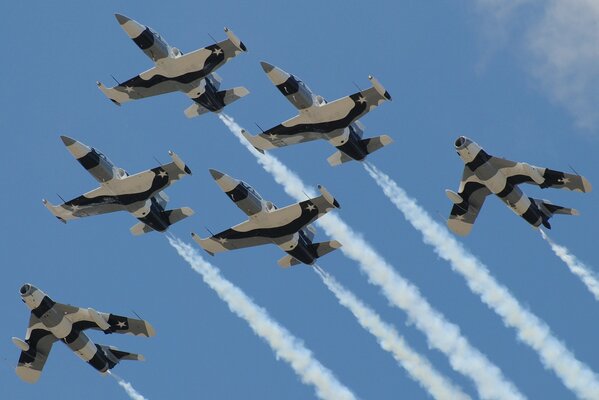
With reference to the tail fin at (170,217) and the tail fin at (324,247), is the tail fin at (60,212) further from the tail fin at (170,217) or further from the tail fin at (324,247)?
Result: the tail fin at (324,247)

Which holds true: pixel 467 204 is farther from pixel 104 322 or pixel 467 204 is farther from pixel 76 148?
pixel 76 148

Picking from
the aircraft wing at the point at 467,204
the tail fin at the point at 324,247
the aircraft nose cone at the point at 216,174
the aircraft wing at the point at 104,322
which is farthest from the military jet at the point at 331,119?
the aircraft wing at the point at 104,322

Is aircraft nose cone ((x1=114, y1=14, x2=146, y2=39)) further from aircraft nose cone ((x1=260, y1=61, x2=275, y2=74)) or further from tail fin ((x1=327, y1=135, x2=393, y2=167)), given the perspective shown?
tail fin ((x1=327, y1=135, x2=393, y2=167))

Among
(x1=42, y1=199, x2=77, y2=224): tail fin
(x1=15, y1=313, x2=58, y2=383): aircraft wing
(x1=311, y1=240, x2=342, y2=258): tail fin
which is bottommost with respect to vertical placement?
(x1=15, y1=313, x2=58, y2=383): aircraft wing

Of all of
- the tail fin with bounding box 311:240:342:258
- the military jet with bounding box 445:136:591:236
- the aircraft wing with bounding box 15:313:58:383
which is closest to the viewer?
A: the military jet with bounding box 445:136:591:236

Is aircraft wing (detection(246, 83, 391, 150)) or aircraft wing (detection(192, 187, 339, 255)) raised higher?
aircraft wing (detection(246, 83, 391, 150))

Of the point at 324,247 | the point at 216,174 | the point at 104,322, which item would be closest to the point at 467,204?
the point at 324,247

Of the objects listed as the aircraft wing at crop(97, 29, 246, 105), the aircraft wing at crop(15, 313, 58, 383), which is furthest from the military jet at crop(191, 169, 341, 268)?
the aircraft wing at crop(15, 313, 58, 383)

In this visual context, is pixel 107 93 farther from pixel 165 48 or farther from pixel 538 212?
pixel 538 212

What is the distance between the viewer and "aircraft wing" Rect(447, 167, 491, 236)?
141 metres

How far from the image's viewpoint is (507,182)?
460ft

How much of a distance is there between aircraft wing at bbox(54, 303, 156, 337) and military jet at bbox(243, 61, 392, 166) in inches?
711

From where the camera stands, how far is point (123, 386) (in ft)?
473

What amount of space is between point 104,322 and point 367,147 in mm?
24320
